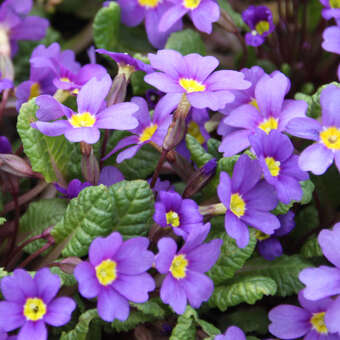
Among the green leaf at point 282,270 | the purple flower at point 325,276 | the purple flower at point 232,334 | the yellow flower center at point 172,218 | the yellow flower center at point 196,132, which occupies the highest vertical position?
the purple flower at point 325,276

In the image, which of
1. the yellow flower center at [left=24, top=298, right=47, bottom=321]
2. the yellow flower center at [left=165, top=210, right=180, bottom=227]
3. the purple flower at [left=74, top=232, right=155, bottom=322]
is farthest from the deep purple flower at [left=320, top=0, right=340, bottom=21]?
the yellow flower center at [left=24, top=298, right=47, bottom=321]

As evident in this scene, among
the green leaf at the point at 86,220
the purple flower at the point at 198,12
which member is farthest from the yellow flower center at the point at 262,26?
the green leaf at the point at 86,220

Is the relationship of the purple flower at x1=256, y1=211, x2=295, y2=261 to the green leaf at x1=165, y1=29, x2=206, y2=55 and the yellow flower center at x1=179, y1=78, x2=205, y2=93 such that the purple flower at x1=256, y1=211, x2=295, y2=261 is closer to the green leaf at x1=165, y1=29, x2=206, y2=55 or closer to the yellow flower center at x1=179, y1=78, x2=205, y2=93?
the yellow flower center at x1=179, y1=78, x2=205, y2=93

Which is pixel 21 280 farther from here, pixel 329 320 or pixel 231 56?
pixel 231 56

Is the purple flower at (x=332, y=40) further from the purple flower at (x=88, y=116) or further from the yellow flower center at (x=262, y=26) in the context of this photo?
Result: the purple flower at (x=88, y=116)

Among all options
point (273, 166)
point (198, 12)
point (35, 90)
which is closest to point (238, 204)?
point (273, 166)

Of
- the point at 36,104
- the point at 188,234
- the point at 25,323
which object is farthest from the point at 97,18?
the point at 25,323
